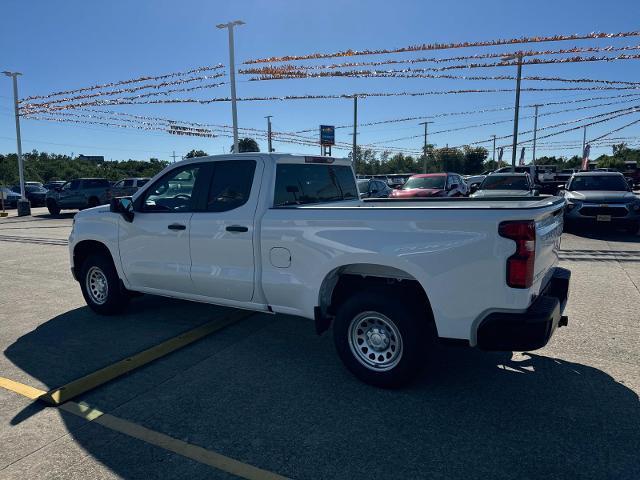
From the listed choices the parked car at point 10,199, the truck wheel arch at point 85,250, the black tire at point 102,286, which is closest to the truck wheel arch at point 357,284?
the black tire at point 102,286

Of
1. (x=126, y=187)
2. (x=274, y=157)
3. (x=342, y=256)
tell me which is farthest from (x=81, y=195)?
(x=342, y=256)

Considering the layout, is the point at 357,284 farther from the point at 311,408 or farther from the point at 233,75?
the point at 233,75

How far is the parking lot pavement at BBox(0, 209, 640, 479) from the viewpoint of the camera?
2.74 m

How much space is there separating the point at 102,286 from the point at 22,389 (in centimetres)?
204

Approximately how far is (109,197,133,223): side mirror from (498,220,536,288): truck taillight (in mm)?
3843

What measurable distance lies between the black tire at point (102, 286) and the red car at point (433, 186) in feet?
39.7

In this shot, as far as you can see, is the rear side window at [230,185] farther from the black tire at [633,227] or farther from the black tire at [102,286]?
the black tire at [633,227]

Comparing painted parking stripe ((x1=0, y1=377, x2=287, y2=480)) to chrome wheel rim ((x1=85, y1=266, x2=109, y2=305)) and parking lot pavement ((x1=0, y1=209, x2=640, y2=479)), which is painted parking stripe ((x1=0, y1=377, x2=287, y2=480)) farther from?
chrome wheel rim ((x1=85, y1=266, x2=109, y2=305))

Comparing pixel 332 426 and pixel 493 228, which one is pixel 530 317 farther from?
pixel 332 426

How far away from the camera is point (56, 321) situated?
18.3ft

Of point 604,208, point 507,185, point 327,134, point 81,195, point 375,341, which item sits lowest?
point 375,341

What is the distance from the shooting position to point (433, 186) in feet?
56.0

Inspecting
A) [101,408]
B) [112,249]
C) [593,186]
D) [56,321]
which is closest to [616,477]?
[101,408]

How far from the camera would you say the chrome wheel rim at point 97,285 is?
18.5ft
